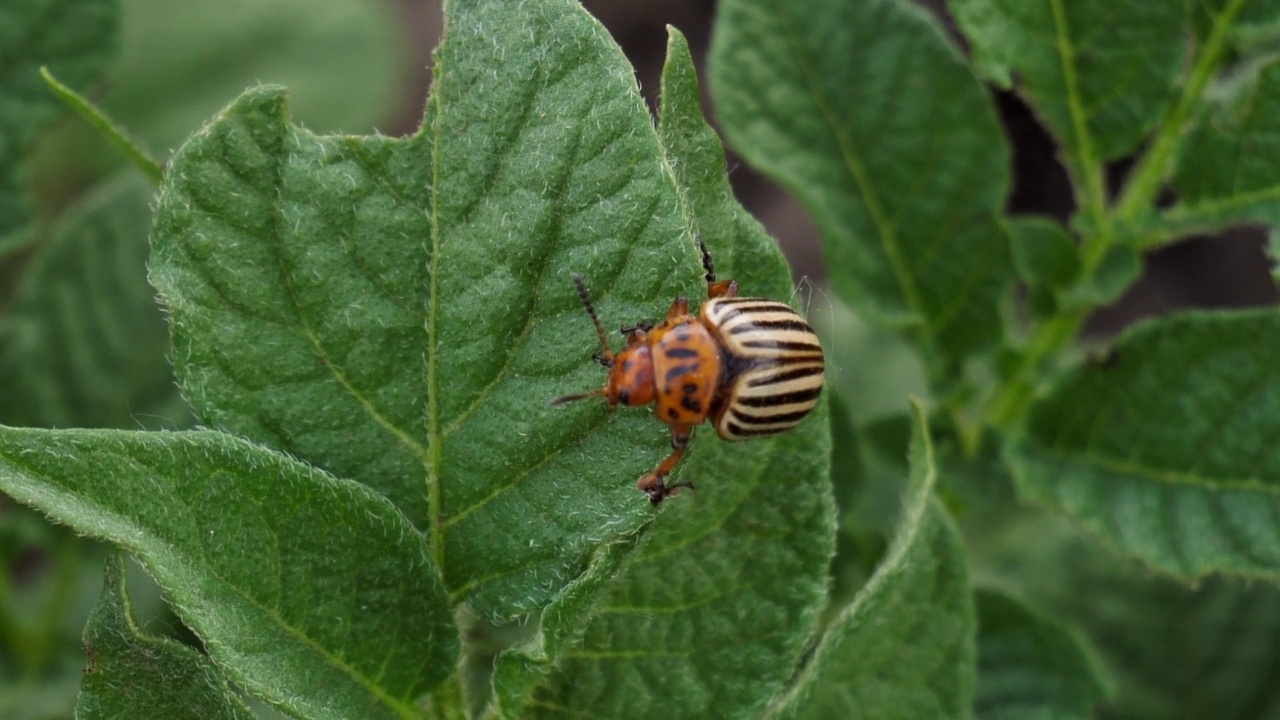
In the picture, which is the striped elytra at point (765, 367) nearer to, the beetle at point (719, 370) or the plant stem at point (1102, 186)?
the beetle at point (719, 370)

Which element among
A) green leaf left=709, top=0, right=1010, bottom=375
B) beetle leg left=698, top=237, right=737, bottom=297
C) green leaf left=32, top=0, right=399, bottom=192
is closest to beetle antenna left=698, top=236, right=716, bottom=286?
beetle leg left=698, top=237, right=737, bottom=297

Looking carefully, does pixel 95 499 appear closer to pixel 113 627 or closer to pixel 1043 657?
pixel 113 627

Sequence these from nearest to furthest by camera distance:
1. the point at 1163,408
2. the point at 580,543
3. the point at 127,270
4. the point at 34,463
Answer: the point at 34,463
the point at 580,543
the point at 1163,408
the point at 127,270

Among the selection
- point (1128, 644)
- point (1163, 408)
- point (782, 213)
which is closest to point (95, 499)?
point (1163, 408)

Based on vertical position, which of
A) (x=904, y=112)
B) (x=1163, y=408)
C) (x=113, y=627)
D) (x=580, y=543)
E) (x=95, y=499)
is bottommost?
(x=1163, y=408)

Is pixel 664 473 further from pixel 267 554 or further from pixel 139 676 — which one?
pixel 139 676

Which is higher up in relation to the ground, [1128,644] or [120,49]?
[120,49]

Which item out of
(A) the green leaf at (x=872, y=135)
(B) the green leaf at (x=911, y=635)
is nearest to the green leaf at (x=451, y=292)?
(B) the green leaf at (x=911, y=635)

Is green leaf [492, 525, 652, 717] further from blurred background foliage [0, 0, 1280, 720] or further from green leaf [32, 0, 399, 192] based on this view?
green leaf [32, 0, 399, 192]
